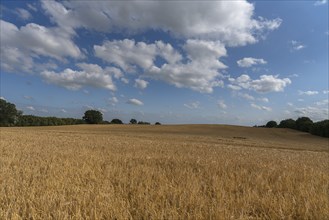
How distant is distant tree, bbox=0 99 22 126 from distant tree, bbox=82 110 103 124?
2309 centimetres

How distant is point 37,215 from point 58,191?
1313mm

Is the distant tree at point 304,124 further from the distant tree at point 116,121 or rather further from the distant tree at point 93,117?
the distant tree at point 93,117

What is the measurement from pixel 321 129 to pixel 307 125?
1029 cm

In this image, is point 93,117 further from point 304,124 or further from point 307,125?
point 307,125

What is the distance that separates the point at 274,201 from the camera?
531 cm

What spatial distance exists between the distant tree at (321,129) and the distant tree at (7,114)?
86984 millimetres

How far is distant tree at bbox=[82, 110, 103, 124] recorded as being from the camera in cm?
11312

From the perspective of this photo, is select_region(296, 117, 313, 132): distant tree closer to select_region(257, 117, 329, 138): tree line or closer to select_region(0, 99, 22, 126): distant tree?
select_region(257, 117, 329, 138): tree line

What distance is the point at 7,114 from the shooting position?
101 m

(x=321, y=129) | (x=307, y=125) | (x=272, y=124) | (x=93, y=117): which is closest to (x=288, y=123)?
(x=307, y=125)

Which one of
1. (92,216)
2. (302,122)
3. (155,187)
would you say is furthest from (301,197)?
(302,122)

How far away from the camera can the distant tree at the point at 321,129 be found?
71250 mm

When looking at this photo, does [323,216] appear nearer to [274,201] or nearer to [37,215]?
[274,201]

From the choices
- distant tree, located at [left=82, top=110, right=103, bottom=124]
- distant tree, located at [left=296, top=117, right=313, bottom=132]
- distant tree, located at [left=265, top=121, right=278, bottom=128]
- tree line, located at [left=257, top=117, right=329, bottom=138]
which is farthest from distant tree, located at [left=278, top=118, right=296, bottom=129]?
distant tree, located at [left=82, top=110, right=103, bottom=124]
